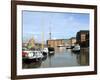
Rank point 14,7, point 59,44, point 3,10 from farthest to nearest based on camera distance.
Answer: point 59,44
point 14,7
point 3,10

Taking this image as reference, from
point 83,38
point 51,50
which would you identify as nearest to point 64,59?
point 51,50

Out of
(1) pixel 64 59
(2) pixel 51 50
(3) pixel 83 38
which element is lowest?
(1) pixel 64 59

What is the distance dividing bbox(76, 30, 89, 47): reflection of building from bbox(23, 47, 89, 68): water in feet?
0.23

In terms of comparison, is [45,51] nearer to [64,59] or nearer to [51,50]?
[51,50]

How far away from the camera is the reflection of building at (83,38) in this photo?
2.20m

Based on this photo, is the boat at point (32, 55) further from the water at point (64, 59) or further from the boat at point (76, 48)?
the boat at point (76, 48)

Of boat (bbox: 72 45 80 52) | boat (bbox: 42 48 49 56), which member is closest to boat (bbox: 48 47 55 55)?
boat (bbox: 42 48 49 56)

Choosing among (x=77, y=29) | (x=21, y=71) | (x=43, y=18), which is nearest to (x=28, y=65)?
(x=21, y=71)

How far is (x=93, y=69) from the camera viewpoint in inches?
88.4

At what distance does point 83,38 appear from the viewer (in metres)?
2.23

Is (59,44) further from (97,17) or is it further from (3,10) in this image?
(3,10)

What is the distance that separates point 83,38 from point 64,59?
0.36 meters

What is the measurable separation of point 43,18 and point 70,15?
34cm

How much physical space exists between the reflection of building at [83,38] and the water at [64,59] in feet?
0.23
